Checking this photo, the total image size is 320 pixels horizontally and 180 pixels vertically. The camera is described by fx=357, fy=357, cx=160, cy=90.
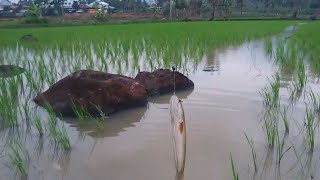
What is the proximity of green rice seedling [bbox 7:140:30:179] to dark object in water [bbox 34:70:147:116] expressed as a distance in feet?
2.93

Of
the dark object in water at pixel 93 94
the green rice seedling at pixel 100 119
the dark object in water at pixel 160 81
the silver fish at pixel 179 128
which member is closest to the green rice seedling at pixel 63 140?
the green rice seedling at pixel 100 119

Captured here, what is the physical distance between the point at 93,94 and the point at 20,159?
165cm

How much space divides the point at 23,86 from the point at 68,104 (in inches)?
67.3

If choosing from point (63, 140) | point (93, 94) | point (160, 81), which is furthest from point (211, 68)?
point (63, 140)

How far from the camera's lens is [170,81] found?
16.8ft

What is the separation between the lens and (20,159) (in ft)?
8.57

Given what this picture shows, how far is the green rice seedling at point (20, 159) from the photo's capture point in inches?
102

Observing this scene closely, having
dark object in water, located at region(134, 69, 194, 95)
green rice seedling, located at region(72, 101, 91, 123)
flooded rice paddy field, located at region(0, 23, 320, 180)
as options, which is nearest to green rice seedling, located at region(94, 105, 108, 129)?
flooded rice paddy field, located at region(0, 23, 320, 180)

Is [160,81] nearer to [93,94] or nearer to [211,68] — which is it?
[93,94]

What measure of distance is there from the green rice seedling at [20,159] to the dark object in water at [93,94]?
894 millimetres

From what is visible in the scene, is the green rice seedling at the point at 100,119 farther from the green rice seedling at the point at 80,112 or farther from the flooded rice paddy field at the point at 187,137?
the green rice seedling at the point at 80,112

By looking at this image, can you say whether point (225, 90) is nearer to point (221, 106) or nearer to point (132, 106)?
point (221, 106)

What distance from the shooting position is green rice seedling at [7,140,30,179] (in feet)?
8.53

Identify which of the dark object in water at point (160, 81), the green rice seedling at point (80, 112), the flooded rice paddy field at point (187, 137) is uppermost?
the dark object in water at point (160, 81)
